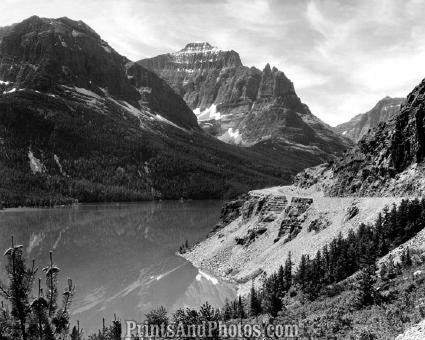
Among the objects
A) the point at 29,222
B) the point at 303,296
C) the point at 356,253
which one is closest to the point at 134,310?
the point at 303,296

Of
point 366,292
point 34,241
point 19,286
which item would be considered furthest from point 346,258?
point 34,241

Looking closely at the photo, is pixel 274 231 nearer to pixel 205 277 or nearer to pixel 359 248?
pixel 205 277

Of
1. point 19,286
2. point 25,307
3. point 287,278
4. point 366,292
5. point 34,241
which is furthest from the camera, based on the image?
point 34,241

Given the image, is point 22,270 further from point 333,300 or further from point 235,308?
point 235,308

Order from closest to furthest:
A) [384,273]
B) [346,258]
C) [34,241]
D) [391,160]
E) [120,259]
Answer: [384,273]
[346,258]
[391,160]
[120,259]
[34,241]

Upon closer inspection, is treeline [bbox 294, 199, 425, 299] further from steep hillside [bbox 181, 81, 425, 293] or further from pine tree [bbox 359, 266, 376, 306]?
pine tree [bbox 359, 266, 376, 306]
